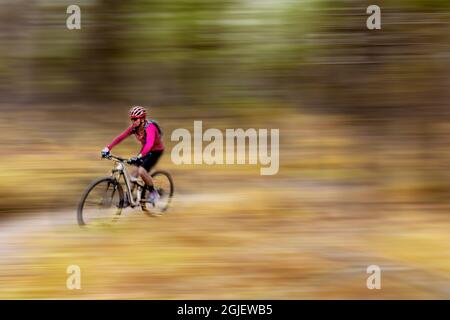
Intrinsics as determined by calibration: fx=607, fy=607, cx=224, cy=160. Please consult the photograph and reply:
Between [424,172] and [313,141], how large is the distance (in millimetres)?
1726

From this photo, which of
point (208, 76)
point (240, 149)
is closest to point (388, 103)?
point (240, 149)

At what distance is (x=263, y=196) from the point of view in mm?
8273

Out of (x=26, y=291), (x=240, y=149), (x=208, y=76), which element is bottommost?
(x=26, y=291)

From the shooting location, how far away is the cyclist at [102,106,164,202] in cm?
709

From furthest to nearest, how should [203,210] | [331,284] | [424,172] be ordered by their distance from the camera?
[424,172] < [203,210] < [331,284]

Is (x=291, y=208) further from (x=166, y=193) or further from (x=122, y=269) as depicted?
(x=122, y=269)

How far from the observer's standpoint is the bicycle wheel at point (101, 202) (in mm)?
6996

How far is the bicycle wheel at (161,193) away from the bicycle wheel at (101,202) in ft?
1.33

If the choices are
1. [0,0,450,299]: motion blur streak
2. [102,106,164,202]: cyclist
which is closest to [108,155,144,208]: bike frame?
[102,106,164,202]: cyclist

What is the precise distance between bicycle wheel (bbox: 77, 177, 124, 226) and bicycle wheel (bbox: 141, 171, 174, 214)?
41 centimetres

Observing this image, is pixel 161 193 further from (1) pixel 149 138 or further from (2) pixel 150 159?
(1) pixel 149 138

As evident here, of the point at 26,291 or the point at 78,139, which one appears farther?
the point at 78,139

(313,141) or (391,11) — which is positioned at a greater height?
(391,11)

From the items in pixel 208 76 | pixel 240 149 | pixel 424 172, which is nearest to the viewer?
pixel 424 172
